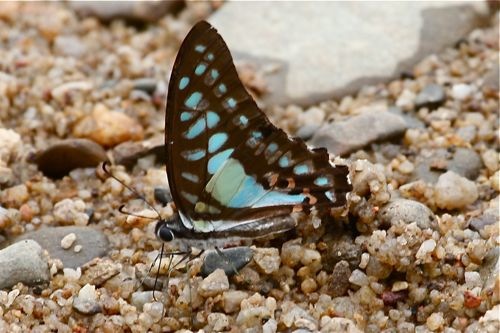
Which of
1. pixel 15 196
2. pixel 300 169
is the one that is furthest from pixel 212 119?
pixel 15 196

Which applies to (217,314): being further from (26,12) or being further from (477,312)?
(26,12)

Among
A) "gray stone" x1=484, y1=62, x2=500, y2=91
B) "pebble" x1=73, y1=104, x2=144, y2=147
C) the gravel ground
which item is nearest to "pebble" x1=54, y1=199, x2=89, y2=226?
the gravel ground

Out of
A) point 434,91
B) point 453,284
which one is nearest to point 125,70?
point 434,91

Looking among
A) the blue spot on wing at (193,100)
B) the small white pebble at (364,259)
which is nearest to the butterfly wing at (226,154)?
the blue spot on wing at (193,100)

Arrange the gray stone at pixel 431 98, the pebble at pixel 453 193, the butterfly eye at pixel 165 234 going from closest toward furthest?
the butterfly eye at pixel 165 234 → the pebble at pixel 453 193 → the gray stone at pixel 431 98

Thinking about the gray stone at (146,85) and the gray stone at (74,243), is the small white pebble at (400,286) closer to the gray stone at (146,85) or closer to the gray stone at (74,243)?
the gray stone at (74,243)

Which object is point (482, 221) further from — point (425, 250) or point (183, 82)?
point (183, 82)
